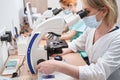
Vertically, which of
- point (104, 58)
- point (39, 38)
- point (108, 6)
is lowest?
→ point (104, 58)

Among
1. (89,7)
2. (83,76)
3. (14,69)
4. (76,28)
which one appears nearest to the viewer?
(83,76)

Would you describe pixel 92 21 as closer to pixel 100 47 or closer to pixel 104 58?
pixel 100 47

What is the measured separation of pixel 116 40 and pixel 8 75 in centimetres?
77

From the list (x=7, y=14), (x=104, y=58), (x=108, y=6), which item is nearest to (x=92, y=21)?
(x=108, y=6)

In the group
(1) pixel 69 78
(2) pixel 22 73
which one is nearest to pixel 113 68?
(1) pixel 69 78

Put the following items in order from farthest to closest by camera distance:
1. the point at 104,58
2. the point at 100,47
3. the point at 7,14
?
the point at 7,14 < the point at 100,47 < the point at 104,58

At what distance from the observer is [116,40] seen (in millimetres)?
1157

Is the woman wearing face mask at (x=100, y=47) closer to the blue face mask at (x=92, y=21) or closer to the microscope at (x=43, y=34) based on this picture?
the blue face mask at (x=92, y=21)

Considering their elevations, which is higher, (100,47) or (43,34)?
(43,34)

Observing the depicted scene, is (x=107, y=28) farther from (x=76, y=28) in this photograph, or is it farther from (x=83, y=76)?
(x=76, y=28)

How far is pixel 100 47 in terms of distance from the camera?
1.24m

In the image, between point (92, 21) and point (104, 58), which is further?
point (92, 21)

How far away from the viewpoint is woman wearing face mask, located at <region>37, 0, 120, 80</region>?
41.7 inches

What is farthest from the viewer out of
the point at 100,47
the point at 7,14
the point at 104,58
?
the point at 7,14
